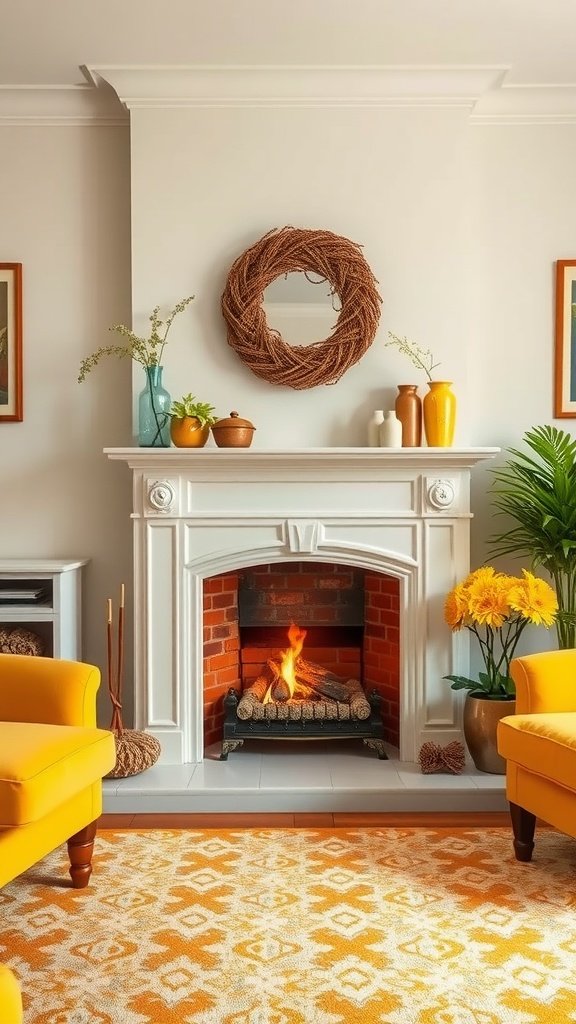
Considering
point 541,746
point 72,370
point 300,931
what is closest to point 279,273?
point 72,370

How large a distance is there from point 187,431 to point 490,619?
138cm

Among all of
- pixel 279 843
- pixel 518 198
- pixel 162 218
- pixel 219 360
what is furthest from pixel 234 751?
pixel 518 198

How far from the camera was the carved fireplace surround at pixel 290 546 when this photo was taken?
355 cm

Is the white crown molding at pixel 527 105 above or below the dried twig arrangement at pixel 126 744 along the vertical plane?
above

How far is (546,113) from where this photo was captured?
12.7 ft

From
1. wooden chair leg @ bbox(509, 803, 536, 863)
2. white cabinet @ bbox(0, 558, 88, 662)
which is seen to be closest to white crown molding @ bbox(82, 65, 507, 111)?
white cabinet @ bbox(0, 558, 88, 662)

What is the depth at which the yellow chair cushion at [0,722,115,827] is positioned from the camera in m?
2.15

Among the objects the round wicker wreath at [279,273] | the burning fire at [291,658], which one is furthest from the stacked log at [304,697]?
the round wicker wreath at [279,273]

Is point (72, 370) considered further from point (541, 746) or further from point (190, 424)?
point (541, 746)

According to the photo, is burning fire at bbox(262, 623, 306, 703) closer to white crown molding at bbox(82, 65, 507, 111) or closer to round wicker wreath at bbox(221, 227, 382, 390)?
round wicker wreath at bbox(221, 227, 382, 390)

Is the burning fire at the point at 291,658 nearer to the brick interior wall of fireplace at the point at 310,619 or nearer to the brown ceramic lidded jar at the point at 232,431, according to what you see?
the brick interior wall of fireplace at the point at 310,619

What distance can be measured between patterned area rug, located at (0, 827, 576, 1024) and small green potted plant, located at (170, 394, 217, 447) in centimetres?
149

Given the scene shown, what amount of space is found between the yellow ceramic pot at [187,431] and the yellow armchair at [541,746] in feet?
4.95

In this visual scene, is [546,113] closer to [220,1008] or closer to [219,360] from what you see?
[219,360]
